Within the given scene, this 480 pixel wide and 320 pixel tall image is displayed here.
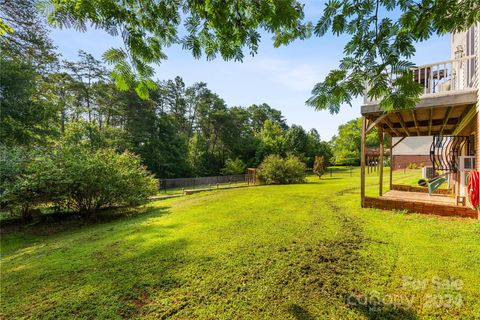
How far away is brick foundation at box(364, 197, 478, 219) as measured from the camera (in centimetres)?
468

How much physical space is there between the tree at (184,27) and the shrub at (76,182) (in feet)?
19.3

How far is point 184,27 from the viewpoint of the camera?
7.13 feet

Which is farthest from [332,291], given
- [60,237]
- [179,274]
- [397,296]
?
[60,237]

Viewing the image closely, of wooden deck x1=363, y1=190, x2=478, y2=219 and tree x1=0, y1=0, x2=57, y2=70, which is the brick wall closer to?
wooden deck x1=363, y1=190, x2=478, y2=219

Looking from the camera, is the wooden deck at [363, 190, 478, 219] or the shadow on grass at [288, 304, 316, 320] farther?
the wooden deck at [363, 190, 478, 219]

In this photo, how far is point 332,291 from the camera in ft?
7.71

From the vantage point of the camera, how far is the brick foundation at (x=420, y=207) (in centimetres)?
468

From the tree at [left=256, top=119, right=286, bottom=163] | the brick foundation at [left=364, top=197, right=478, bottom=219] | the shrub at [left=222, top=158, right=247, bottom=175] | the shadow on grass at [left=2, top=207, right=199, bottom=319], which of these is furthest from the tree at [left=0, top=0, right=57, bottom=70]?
the tree at [left=256, top=119, right=286, bottom=163]

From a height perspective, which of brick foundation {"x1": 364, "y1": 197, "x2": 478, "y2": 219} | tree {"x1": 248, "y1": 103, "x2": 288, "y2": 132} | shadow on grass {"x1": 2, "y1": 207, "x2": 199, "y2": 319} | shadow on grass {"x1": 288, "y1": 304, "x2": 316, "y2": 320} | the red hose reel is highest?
tree {"x1": 248, "y1": 103, "x2": 288, "y2": 132}

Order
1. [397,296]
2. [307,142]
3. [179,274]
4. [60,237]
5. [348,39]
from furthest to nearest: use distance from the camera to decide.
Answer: [307,142]
[60,237]
[179,274]
[397,296]
[348,39]

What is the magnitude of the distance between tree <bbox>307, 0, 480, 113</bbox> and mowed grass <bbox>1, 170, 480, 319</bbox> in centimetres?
200

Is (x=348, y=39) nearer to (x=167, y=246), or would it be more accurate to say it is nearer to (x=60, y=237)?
(x=167, y=246)

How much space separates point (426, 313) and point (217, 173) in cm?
2655

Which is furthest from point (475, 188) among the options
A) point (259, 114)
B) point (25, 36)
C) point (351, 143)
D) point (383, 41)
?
point (259, 114)
